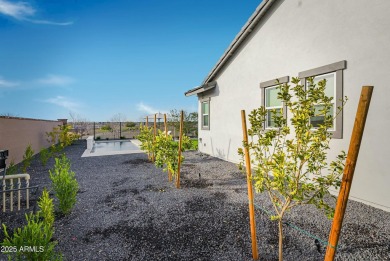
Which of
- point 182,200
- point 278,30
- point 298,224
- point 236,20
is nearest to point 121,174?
point 182,200

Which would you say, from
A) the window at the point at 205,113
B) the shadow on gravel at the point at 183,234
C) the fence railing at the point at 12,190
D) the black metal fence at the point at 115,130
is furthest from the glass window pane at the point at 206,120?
the black metal fence at the point at 115,130

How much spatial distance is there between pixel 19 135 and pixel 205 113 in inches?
413

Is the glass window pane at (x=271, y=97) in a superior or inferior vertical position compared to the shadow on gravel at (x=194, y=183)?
superior

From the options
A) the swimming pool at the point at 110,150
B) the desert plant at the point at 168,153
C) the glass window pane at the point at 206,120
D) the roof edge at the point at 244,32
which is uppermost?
the roof edge at the point at 244,32

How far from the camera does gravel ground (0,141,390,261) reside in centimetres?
311

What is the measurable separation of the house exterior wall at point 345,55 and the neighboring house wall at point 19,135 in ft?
35.4

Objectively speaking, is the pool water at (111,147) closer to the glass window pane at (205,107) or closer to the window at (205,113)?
the window at (205,113)

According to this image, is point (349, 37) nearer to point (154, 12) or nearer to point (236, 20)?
point (154, 12)

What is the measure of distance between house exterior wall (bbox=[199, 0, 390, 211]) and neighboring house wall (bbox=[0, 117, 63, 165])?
35.4 ft

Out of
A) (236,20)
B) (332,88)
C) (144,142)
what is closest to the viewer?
(332,88)

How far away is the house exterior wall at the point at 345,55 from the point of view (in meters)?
4.68

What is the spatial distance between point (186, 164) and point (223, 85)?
4670mm

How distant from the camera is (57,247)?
129 inches

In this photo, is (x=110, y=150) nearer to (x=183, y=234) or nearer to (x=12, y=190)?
(x=12, y=190)
